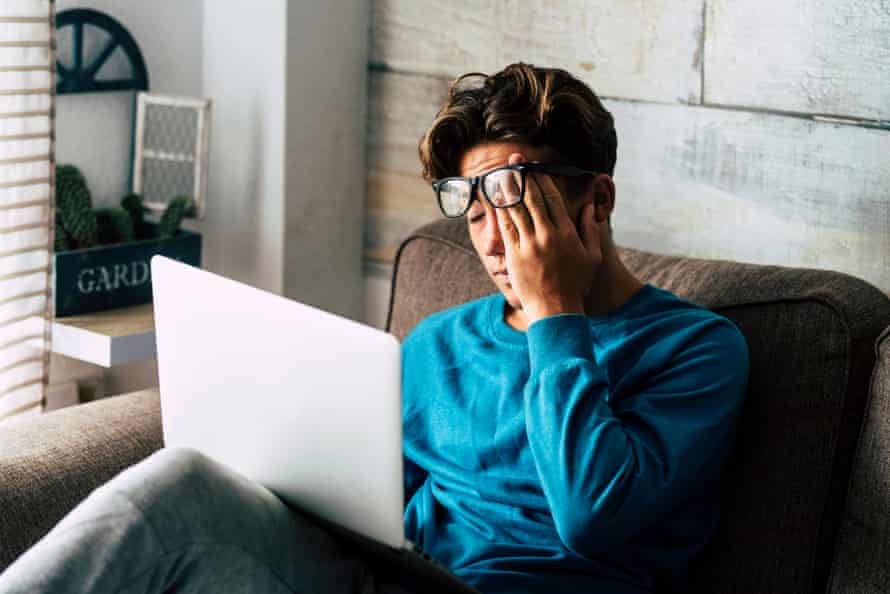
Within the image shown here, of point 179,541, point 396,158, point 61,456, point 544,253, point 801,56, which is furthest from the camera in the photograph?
point 396,158

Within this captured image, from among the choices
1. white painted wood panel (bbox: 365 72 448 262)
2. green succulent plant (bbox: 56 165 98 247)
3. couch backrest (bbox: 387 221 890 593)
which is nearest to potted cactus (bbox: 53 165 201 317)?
green succulent plant (bbox: 56 165 98 247)

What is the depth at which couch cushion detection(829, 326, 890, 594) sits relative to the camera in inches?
56.9

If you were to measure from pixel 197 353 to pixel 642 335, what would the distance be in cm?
53

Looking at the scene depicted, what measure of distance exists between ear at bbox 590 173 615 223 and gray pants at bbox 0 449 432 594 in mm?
526

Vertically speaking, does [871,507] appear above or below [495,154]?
below

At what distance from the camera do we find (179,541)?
1.23 metres

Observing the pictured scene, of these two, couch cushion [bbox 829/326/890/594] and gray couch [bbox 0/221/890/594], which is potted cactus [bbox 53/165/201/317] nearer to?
gray couch [bbox 0/221/890/594]

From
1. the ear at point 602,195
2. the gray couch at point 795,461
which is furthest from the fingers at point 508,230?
the gray couch at point 795,461

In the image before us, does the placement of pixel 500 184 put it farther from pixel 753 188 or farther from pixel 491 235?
pixel 753 188

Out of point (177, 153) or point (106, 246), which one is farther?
point (177, 153)

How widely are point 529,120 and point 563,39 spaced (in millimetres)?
757

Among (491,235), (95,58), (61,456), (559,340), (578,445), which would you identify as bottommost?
(61,456)

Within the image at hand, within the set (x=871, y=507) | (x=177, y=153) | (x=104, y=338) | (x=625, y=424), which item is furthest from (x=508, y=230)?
(x=177, y=153)

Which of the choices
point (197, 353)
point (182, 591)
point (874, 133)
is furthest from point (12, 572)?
point (874, 133)
